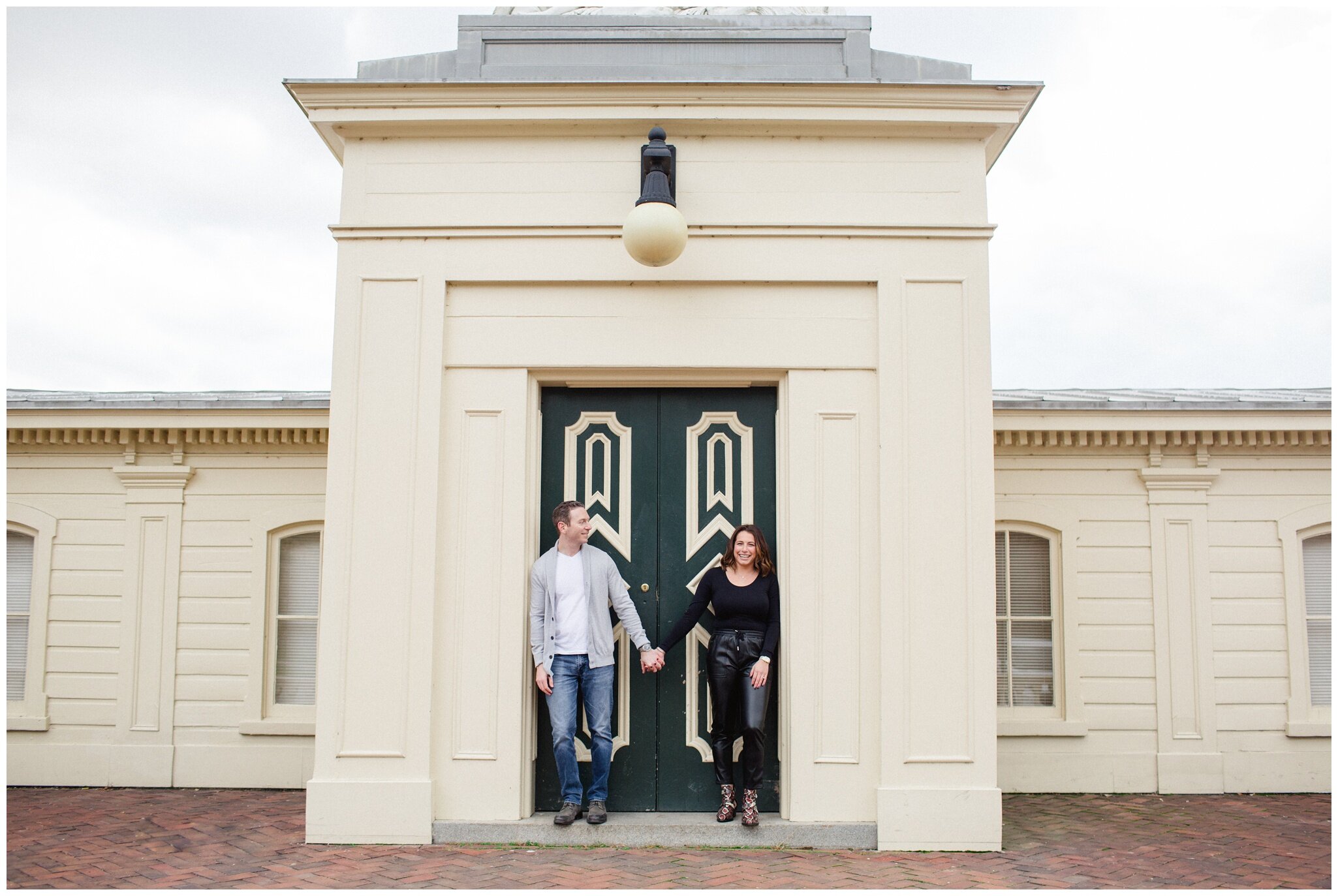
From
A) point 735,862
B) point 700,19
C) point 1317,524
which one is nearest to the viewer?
point 735,862

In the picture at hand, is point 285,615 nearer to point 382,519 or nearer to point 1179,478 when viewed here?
point 382,519

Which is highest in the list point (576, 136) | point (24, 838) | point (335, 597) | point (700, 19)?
point (700, 19)

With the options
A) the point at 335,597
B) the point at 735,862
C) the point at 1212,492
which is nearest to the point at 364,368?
the point at 335,597

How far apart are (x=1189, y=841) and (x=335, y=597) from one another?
206 inches

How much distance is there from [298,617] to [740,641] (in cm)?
431

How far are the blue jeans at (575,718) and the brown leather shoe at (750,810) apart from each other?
79cm

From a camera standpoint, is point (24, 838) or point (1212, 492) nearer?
point (24, 838)

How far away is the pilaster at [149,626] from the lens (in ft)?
27.6

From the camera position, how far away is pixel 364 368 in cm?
621

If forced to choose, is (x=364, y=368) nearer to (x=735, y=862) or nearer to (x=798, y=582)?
(x=798, y=582)

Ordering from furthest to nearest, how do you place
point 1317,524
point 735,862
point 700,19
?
point 1317,524, point 700,19, point 735,862

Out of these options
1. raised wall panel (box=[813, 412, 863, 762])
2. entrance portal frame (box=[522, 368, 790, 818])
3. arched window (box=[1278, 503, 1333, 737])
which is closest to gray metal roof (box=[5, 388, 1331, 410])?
arched window (box=[1278, 503, 1333, 737])

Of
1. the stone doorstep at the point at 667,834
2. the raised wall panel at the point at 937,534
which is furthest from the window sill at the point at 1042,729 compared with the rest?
the stone doorstep at the point at 667,834

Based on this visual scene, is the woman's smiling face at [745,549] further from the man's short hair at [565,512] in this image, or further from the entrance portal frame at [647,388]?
the man's short hair at [565,512]
